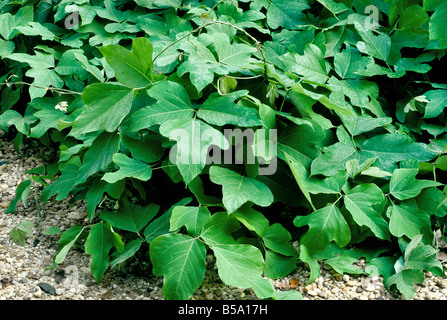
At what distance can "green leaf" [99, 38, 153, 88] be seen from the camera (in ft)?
4.53

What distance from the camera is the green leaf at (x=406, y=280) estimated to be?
1.37m

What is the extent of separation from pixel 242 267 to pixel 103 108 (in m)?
0.62

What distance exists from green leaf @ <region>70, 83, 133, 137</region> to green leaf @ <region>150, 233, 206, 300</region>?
0.38m

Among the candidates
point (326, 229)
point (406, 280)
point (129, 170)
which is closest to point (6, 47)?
point (129, 170)

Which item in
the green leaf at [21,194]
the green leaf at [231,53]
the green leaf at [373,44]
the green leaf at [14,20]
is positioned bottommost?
the green leaf at [21,194]

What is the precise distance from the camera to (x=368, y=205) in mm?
1457

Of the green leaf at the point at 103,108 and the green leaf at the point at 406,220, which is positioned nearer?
the green leaf at the point at 103,108

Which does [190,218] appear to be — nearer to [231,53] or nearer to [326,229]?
[326,229]

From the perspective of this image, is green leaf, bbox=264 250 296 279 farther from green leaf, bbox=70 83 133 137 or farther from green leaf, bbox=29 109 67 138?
green leaf, bbox=29 109 67 138

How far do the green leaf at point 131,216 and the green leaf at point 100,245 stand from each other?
0.05 m

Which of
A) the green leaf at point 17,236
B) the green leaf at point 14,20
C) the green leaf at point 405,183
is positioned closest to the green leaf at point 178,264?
the green leaf at point 17,236

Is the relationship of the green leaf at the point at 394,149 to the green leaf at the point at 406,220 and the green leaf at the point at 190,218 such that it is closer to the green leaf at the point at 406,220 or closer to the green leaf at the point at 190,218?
the green leaf at the point at 406,220

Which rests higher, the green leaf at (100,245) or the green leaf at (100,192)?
the green leaf at (100,192)

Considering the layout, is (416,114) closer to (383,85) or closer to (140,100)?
(383,85)
